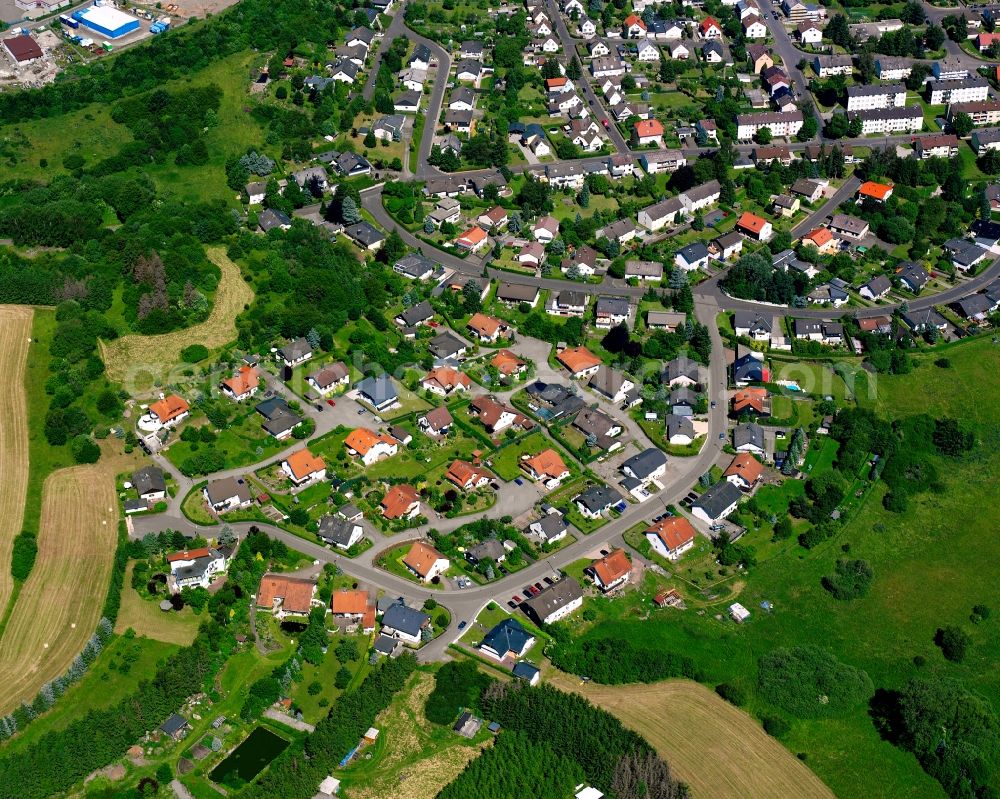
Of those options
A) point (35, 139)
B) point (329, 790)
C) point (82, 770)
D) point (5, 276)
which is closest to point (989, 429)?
point (329, 790)

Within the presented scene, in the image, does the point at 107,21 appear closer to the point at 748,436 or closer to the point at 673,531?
the point at 748,436

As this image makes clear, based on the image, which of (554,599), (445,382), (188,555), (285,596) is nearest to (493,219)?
(445,382)

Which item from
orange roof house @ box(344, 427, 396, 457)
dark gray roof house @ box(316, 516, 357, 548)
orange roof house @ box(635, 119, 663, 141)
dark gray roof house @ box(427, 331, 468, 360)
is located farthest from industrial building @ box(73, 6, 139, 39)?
dark gray roof house @ box(316, 516, 357, 548)

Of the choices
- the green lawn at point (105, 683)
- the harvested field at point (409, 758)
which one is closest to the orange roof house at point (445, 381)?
the harvested field at point (409, 758)

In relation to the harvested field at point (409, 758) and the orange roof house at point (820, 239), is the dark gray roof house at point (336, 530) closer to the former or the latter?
the harvested field at point (409, 758)

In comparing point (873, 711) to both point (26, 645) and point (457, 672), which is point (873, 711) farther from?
point (26, 645)

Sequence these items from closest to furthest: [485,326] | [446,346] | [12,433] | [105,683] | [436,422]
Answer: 1. [105,683]
2. [12,433]
3. [436,422]
4. [446,346]
5. [485,326]
